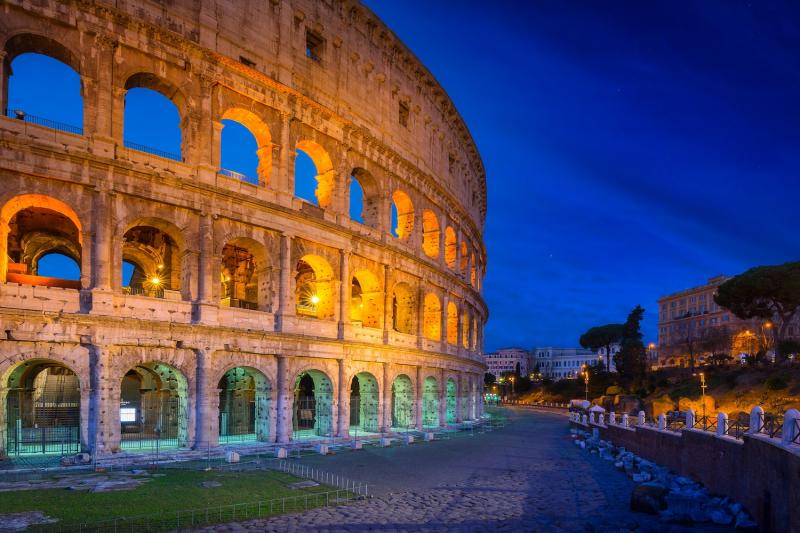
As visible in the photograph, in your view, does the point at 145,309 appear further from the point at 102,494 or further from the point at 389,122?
the point at 389,122

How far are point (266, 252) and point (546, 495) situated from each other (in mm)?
13718

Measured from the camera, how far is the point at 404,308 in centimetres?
3269

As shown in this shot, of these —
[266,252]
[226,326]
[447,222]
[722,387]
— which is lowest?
[722,387]

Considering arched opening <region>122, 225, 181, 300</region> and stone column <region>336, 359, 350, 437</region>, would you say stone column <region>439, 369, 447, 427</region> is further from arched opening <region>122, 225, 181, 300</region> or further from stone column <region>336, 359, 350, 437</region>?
arched opening <region>122, 225, 181, 300</region>

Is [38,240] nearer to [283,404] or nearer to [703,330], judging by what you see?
[283,404]

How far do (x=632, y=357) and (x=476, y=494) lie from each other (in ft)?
205

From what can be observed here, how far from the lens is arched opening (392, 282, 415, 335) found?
32.3 m

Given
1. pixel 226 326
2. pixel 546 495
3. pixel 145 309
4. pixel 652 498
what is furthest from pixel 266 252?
pixel 652 498

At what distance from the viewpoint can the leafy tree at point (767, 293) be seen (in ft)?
164

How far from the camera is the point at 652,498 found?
1381cm

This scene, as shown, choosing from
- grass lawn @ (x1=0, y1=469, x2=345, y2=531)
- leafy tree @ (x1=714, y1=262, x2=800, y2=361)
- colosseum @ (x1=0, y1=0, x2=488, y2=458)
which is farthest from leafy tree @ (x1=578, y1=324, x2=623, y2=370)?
grass lawn @ (x1=0, y1=469, x2=345, y2=531)

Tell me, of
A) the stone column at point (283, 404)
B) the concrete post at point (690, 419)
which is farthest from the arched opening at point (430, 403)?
the concrete post at point (690, 419)

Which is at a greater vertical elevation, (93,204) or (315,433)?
(93,204)

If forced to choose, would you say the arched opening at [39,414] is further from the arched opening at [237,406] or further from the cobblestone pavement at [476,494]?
the cobblestone pavement at [476,494]
